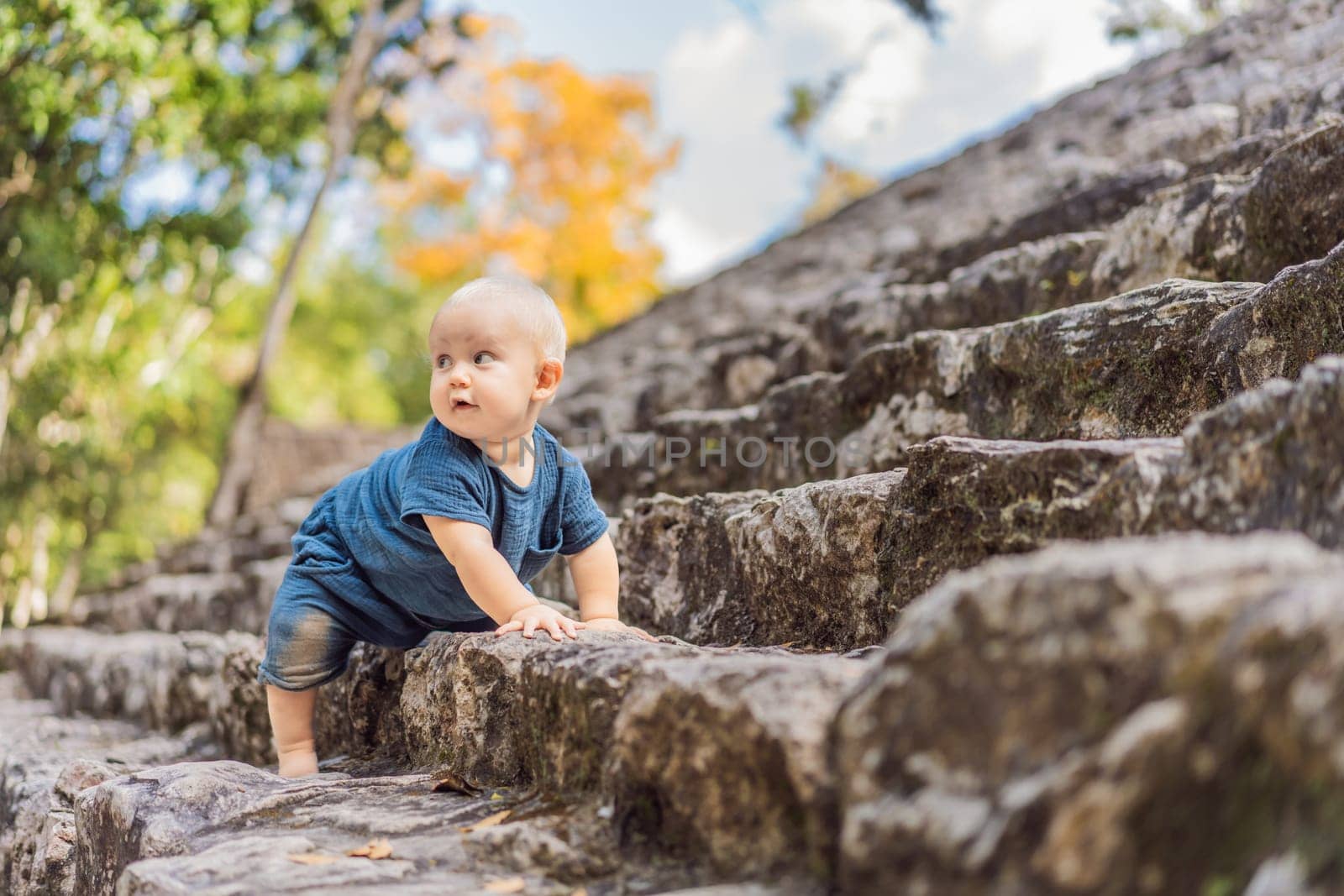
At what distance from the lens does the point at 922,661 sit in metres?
0.99

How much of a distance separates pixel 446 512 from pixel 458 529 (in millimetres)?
41

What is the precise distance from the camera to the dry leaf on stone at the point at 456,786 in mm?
1675

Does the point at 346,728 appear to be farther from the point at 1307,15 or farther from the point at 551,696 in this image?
the point at 1307,15

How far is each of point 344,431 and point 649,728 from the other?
37.2 ft

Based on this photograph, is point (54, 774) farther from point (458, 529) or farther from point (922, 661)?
point (922, 661)

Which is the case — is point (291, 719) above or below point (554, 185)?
below

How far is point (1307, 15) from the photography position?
5344 mm

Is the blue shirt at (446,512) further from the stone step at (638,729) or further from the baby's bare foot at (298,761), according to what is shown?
the baby's bare foot at (298,761)

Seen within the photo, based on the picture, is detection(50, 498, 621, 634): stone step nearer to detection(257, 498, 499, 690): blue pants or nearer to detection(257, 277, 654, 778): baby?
detection(257, 277, 654, 778): baby

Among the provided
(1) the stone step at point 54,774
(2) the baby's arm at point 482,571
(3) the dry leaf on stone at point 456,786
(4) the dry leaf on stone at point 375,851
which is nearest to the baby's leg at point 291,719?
(1) the stone step at point 54,774

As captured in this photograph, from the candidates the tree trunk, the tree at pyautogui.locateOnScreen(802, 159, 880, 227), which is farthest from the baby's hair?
the tree at pyautogui.locateOnScreen(802, 159, 880, 227)

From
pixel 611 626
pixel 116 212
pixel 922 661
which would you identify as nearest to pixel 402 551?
pixel 611 626

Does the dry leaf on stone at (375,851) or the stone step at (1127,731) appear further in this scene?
the dry leaf on stone at (375,851)

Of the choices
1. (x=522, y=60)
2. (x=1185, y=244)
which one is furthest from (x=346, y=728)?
(x=522, y=60)
